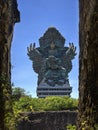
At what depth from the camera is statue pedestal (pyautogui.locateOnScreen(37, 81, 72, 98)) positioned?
65562 millimetres

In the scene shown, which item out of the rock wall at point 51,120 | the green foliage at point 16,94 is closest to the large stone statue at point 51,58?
the green foliage at point 16,94

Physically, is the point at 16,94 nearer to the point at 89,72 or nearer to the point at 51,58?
the point at 89,72

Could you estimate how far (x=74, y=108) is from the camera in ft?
125

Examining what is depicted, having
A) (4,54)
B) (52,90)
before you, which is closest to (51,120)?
(4,54)

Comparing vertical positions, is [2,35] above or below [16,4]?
below

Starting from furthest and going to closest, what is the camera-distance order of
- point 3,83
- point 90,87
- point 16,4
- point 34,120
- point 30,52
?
point 30,52 → point 34,120 → point 16,4 → point 3,83 → point 90,87

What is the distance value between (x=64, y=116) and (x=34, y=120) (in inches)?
80.0

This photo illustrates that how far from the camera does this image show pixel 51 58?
65188mm

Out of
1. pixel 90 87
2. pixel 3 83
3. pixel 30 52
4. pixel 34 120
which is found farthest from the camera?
pixel 30 52


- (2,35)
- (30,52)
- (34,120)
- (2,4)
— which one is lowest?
(34,120)

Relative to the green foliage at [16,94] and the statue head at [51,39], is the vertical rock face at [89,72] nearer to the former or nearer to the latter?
the green foliage at [16,94]

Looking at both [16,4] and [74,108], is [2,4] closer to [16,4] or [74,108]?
[16,4]

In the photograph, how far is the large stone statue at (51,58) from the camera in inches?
2603

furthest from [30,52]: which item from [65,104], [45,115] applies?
[45,115]
